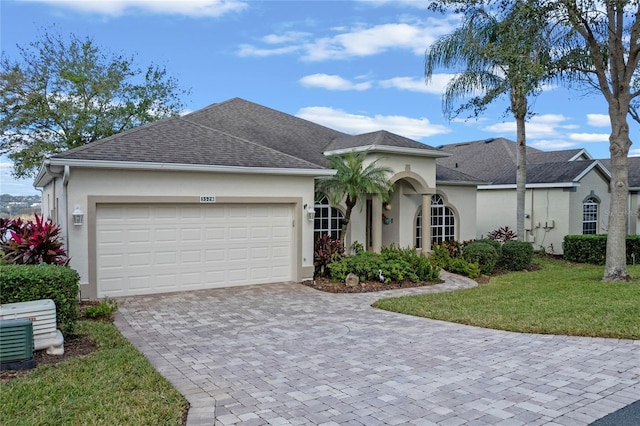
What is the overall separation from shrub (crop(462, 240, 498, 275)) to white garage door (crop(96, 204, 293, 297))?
6.18 metres

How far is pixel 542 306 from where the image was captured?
9.65 meters

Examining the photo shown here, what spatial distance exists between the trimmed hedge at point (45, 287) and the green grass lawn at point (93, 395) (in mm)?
1078

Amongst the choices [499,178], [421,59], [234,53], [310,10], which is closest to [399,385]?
[310,10]

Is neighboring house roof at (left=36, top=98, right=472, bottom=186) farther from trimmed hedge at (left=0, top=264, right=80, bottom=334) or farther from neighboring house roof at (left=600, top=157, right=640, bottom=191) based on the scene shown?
neighboring house roof at (left=600, top=157, right=640, bottom=191)

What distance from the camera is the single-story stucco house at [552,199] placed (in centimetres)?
2058

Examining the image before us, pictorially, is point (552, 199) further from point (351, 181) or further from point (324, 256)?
point (324, 256)

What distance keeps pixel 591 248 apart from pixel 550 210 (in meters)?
3.04

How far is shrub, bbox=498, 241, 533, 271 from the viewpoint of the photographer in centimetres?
1642

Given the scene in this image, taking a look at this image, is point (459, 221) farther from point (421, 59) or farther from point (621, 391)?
point (621, 391)

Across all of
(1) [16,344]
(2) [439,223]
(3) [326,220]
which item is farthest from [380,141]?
(1) [16,344]

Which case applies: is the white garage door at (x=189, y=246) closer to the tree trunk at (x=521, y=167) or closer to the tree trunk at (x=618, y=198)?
the tree trunk at (x=618, y=198)

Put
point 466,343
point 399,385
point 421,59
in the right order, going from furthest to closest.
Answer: point 421,59
point 466,343
point 399,385

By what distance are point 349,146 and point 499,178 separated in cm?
1074

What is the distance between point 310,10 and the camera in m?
13.7
